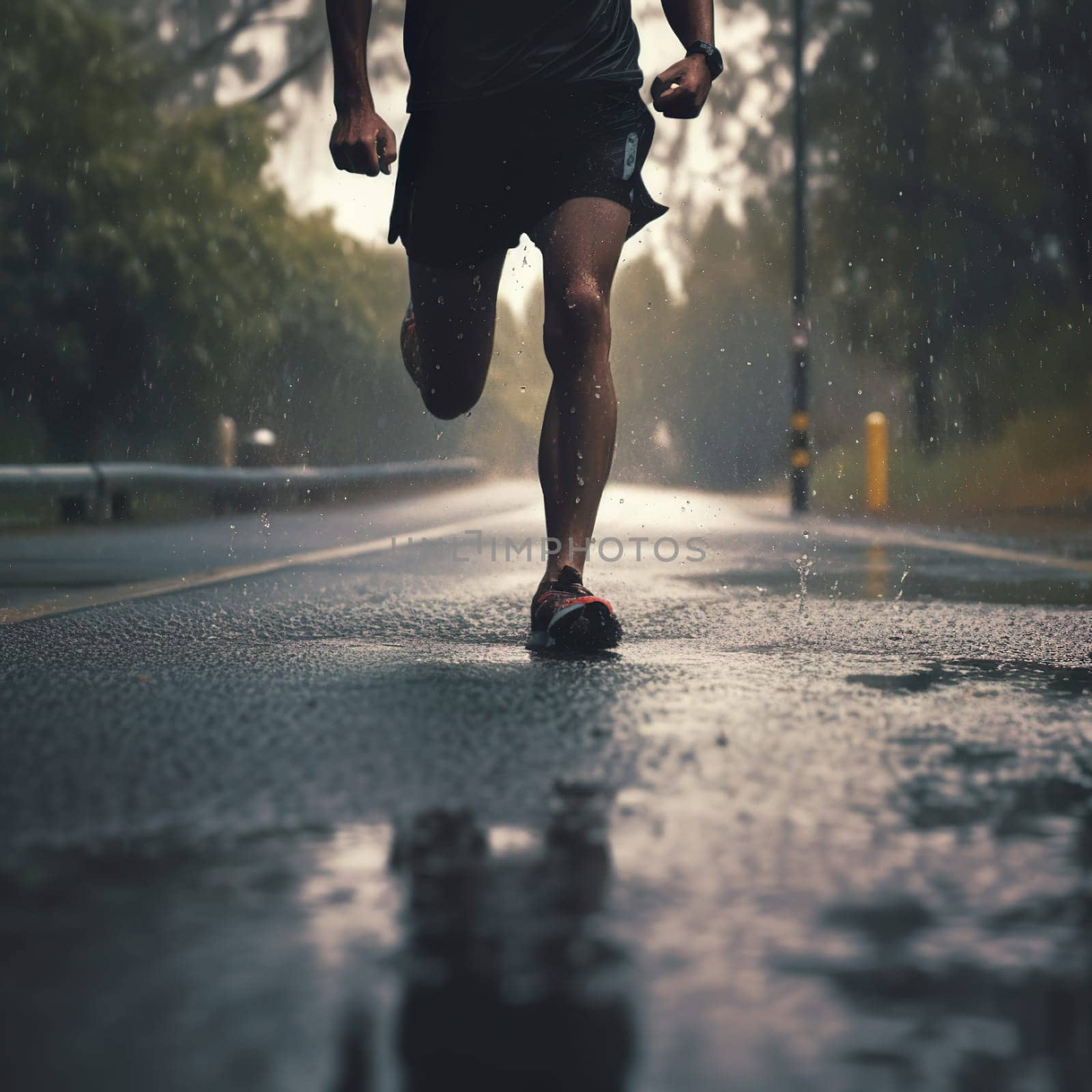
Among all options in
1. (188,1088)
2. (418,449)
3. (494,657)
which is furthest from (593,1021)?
(418,449)

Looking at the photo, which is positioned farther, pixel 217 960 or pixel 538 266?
pixel 538 266

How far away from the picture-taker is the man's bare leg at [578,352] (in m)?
5.25

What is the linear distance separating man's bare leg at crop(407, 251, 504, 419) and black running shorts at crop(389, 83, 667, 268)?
0.50 ft

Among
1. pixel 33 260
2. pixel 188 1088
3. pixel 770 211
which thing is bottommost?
pixel 188 1088

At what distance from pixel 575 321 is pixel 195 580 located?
301 cm

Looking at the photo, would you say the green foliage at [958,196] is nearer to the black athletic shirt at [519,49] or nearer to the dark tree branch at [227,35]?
the dark tree branch at [227,35]

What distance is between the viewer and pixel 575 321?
5.26 meters

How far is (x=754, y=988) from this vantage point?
191 cm

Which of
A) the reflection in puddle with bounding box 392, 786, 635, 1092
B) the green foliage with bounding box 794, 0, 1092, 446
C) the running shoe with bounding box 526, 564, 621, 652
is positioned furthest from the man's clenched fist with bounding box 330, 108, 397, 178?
the green foliage with bounding box 794, 0, 1092, 446

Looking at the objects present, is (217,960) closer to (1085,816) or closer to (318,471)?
(1085,816)

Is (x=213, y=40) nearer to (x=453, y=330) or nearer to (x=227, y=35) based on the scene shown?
(x=227, y=35)

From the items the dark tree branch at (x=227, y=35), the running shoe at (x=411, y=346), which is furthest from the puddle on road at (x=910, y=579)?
the dark tree branch at (x=227, y=35)

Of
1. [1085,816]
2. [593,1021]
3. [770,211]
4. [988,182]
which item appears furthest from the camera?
[770,211]

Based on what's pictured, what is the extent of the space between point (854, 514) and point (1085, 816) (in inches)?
716
